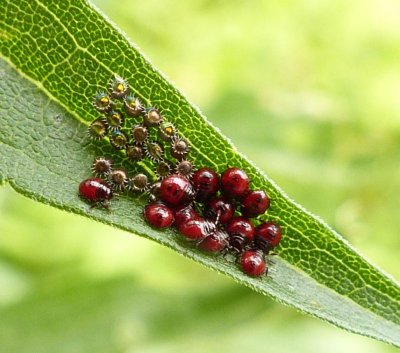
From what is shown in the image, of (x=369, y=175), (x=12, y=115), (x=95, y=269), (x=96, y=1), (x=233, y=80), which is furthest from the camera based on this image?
(x=233, y=80)

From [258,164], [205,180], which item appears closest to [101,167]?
[205,180]

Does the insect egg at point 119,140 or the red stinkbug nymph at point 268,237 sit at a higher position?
the insect egg at point 119,140

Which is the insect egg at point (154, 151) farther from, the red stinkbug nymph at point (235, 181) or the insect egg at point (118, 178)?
the red stinkbug nymph at point (235, 181)

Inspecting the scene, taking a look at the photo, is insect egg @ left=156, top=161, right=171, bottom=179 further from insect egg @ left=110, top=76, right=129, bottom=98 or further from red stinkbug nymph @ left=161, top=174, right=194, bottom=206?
insect egg @ left=110, top=76, right=129, bottom=98

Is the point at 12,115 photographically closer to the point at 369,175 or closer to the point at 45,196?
the point at 45,196

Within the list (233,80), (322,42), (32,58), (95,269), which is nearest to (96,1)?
(32,58)

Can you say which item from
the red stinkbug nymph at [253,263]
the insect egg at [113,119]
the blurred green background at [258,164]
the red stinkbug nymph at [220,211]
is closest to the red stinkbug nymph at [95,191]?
the insect egg at [113,119]
